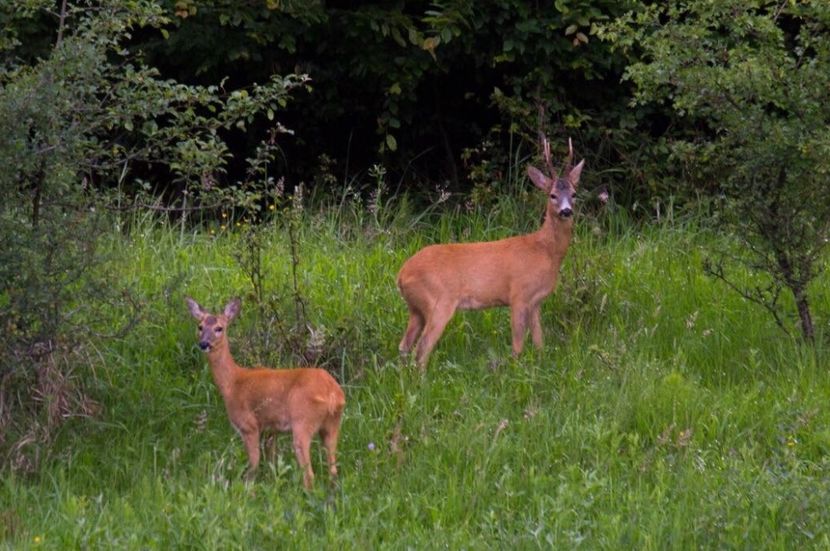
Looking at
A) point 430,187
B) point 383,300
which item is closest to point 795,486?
point 383,300

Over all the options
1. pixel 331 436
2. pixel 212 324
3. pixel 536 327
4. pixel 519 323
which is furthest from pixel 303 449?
pixel 536 327

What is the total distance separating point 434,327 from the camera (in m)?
9.33

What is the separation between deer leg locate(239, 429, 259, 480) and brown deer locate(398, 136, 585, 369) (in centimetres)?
175

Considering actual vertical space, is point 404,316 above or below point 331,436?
below

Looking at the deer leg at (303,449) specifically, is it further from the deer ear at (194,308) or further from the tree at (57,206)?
the tree at (57,206)

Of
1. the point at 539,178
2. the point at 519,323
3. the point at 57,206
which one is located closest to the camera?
the point at 57,206

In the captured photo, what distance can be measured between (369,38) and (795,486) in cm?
661

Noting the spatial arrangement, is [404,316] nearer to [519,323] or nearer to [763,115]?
[519,323]

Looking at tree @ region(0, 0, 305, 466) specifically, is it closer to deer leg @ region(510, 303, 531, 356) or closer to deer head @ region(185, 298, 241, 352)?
deer head @ region(185, 298, 241, 352)

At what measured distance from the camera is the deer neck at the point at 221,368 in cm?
779

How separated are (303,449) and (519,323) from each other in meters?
2.51

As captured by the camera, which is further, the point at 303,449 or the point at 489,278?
the point at 489,278

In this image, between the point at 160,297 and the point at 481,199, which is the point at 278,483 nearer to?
the point at 160,297

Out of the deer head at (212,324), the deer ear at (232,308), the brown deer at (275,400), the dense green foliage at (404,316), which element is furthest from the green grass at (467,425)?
the deer ear at (232,308)
